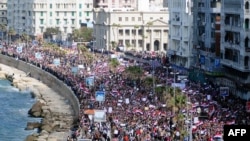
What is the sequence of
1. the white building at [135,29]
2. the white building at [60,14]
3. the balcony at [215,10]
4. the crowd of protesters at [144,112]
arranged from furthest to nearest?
the white building at [60,14] < the white building at [135,29] < the balcony at [215,10] < the crowd of protesters at [144,112]

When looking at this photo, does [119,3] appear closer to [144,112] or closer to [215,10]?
[215,10]

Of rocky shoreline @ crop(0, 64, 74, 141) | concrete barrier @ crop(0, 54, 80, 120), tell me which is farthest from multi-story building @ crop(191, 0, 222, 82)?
rocky shoreline @ crop(0, 64, 74, 141)

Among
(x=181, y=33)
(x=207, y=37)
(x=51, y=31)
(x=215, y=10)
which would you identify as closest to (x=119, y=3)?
(x=51, y=31)

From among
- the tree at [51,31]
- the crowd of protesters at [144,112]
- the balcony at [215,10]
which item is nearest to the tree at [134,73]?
the crowd of protesters at [144,112]

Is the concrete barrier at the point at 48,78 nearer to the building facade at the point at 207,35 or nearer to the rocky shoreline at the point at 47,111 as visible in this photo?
the rocky shoreline at the point at 47,111

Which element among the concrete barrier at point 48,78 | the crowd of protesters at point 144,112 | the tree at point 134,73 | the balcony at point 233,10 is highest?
the balcony at point 233,10

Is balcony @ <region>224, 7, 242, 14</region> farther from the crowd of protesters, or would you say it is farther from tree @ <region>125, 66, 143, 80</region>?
tree @ <region>125, 66, 143, 80</region>
